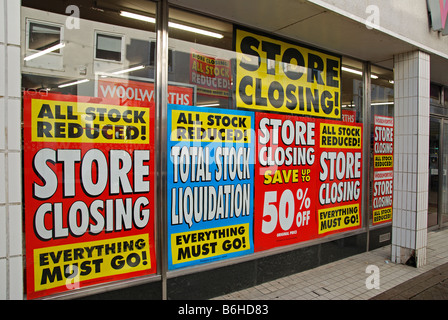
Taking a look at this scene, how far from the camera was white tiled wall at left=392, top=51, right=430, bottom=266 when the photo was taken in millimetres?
4953

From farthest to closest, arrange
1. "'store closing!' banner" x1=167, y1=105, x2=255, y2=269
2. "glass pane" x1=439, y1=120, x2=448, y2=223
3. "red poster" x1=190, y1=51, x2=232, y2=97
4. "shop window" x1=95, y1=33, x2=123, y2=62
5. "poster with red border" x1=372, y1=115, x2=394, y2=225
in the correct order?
"glass pane" x1=439, y1=120, x2=448, y2=223 → "poster with red border" x1=372, y1=115, x2=394, y2=225 → "red poster" x1=190, y1=51, x2=232, y2=97 → "'store closing!' banner" x1=167, y1=105, x2=255, y2=269 → "shop window" x1=95, y1=33, x2=123, y2=62

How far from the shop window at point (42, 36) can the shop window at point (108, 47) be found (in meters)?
0.37

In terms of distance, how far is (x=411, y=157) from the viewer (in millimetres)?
5004

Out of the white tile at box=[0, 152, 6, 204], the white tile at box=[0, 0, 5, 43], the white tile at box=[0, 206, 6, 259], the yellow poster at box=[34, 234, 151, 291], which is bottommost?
the yellow poster at box=[34, 234, 151, 291]

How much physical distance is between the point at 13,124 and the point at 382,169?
19.7 ft

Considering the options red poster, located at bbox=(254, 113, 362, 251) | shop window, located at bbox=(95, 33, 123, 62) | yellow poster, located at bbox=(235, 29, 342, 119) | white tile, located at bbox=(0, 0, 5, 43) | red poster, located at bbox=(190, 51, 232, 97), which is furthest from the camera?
red poster, located at bbox=(254, 113, 362, 251)

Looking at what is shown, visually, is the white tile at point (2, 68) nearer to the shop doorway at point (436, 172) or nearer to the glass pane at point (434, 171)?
the shop doorway at point (436, 172)

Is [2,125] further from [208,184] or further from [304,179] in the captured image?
[304,179]

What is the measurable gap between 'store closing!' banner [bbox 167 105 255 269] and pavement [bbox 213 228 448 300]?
2.08 ft

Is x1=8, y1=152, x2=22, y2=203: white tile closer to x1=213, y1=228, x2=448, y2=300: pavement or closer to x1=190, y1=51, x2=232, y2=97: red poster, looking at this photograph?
x1=190, y1=51, x2=232, y2=97: red poster

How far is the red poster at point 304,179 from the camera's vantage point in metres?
4.32

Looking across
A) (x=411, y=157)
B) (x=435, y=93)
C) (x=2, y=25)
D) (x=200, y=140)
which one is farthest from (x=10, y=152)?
(x=435, y=93)

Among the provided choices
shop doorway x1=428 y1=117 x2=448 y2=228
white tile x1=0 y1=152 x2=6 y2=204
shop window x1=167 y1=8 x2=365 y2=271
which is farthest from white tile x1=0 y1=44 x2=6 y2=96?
shop doorway x1=428 y1=117 x2=448 y2=228
